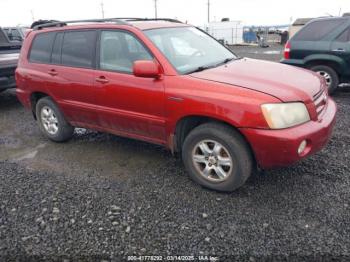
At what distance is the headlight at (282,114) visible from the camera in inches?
116

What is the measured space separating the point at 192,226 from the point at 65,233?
3.71ft

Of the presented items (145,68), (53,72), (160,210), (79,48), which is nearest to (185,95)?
(145,68)

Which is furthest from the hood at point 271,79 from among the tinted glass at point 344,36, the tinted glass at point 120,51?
the tinted glass at point 344,36

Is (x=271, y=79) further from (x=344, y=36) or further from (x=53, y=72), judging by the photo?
(x=344, y=36)

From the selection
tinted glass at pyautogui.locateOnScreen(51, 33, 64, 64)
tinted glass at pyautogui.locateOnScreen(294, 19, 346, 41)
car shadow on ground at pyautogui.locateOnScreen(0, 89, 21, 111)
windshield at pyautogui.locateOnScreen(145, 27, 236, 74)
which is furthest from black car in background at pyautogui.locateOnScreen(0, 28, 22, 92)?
tinted glass at pyautogui.locateOnScreen(294, 19, 346, 41)

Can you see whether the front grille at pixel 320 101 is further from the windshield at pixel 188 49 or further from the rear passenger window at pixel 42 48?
the rear passenger window at pixel 42 48

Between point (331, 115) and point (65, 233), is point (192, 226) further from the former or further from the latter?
point (331, 115)

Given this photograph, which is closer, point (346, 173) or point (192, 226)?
point (192, 226)

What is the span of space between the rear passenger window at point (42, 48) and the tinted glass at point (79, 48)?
0.33 metres

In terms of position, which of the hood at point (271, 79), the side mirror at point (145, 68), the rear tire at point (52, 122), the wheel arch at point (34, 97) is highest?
the side mirror at point (145, 68)

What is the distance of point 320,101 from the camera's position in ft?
11.3

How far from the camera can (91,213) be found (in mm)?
3211

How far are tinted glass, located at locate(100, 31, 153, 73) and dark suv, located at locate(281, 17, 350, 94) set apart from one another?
471 centimetres

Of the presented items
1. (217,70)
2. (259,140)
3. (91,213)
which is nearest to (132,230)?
(91,213)
